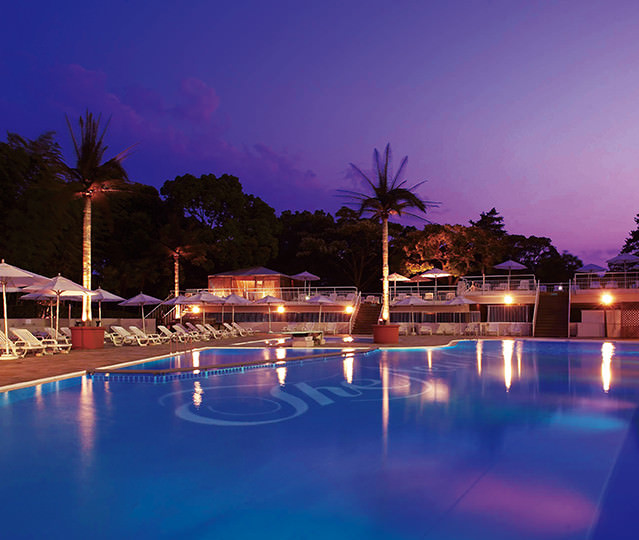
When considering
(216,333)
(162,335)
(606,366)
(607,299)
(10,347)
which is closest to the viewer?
(606,366)

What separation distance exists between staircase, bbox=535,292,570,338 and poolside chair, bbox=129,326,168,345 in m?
18.1

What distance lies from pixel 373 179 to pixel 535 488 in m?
15.4

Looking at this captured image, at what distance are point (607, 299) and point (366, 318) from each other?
12.8 meters

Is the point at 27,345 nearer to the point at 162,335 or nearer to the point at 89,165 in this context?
the point at 89,165

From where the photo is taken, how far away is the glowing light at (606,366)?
10281mm

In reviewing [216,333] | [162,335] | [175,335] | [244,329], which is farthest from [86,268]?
[244,329]

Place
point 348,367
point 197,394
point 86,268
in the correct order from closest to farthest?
point 197,394 < point 348,367 < point 86,268

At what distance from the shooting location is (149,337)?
62.3 ft

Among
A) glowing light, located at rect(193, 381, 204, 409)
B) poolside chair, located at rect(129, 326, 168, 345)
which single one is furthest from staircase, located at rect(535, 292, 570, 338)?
glowing light, located at rect(193, 381, 204, 409)

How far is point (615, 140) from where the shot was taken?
29031 millimetres

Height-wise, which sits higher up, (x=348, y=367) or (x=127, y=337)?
(x=127, y=337)

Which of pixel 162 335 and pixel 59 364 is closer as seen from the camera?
pixel 59 364

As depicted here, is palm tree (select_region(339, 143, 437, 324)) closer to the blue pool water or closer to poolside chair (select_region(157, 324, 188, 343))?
poolside chair (select_region(157, 324, 188, 343))

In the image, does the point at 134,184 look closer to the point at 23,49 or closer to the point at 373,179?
the point at 373,179
